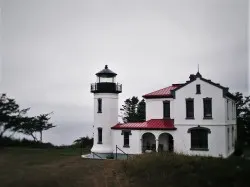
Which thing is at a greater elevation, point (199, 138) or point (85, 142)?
point (199, 138)

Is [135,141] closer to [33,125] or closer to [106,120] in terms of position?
[106,120]

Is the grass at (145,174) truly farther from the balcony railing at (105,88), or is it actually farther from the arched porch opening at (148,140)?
the balcony railing at (105,88)

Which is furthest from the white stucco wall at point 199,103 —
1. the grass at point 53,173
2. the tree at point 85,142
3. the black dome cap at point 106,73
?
the tree at point 85,142

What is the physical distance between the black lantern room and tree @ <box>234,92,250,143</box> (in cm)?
1248

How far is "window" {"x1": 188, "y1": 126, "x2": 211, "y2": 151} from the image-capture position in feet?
66.5

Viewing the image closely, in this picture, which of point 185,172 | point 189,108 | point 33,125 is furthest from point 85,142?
point 185,172

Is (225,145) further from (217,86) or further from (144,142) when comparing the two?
(144,142)

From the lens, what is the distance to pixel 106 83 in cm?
2344

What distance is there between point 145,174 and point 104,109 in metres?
10.6

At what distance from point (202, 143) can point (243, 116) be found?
1115 centimetres

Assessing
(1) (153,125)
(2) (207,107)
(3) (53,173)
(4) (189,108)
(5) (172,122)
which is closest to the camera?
(3) (53,173)

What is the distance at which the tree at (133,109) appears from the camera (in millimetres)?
35619

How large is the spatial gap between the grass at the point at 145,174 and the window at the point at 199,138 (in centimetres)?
539

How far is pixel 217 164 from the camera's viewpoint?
44.8 ft
